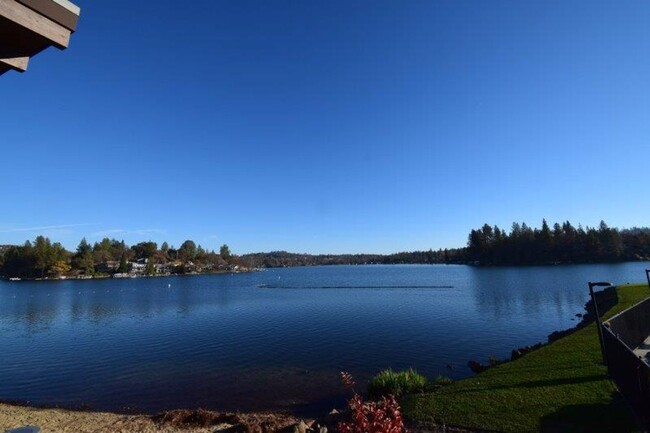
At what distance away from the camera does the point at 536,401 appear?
1110 centimetres

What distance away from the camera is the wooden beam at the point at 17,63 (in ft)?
10.4

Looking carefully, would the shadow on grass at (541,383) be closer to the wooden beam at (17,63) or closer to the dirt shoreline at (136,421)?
the dirt shoreline at (136,421)

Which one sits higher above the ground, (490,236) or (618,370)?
(490,236)

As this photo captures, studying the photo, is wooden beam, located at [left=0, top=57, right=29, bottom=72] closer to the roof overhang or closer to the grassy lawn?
the roof overhang

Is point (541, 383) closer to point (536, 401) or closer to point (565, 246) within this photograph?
point (536, 401)

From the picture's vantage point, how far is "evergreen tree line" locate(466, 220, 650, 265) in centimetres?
14812

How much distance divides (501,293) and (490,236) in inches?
5612

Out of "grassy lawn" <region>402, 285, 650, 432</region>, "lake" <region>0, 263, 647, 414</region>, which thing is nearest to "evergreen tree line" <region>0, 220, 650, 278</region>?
"lake" <region>0, 263, 647, 414</region>

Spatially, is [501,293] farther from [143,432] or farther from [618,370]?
[143,432]

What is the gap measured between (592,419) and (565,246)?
170432mm

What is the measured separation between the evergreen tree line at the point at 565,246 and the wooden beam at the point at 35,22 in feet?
586

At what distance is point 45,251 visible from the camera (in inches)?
6462

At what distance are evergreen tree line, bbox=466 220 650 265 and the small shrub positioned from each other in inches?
6437

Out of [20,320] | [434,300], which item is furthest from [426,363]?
[20,320]
